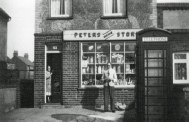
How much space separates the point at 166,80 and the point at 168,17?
6563 millimetres

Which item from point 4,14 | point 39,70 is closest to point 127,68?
point 39,70

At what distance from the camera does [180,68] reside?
15.7 meters

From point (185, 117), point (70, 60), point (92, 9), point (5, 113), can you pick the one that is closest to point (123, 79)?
Answer: point (70, 60)

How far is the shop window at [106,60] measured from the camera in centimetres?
→ 1483

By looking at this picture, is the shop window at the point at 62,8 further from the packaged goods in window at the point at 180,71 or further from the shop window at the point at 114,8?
the packaged goods in window at the point at 180,71

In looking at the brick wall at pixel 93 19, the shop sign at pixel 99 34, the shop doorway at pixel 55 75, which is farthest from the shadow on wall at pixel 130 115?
the brick wall at pixel 93 19

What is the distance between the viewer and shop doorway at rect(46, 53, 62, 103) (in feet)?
50.2

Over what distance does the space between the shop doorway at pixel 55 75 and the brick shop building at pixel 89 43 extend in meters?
0.20

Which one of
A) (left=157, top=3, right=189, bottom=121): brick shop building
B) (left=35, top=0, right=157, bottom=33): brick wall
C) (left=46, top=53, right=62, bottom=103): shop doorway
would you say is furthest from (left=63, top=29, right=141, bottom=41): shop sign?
(left=157, top=3, right=189, bottom=121): brick shop building

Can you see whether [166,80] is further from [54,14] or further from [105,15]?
[54,14]

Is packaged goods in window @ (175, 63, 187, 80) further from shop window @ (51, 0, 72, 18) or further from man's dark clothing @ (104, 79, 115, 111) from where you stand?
shop window @ (51, 0, 72, 18)

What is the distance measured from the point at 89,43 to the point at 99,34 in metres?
0.71

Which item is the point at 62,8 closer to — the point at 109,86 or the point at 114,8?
the point at 114,8

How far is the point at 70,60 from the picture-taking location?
14.8 metres
